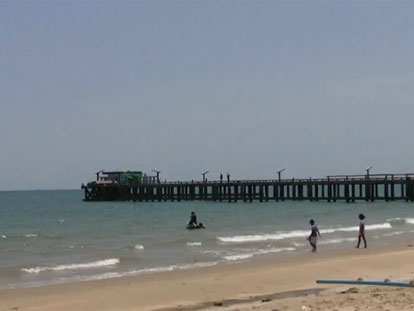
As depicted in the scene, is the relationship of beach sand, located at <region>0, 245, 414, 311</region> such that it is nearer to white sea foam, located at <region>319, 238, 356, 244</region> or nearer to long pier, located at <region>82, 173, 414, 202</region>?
white sea foam, located at <region>319, 238, 356, 244</region>

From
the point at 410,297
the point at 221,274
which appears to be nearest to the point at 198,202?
the point at 221,274

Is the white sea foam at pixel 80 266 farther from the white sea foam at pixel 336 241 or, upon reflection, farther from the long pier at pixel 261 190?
the long pier at pixel 261 190

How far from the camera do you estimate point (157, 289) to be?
1496 cm

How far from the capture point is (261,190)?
2795 inches

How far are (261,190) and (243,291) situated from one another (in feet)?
187

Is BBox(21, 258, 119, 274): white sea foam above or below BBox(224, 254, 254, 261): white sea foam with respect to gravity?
below

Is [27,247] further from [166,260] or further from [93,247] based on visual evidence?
[166,260]

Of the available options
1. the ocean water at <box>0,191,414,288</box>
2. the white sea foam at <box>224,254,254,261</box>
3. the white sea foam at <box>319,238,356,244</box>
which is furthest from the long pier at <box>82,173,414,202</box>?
the white sea foam at <box>224,254,254,261</box>

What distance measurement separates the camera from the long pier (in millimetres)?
62531

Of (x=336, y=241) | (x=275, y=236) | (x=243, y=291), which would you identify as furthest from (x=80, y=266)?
(x=275, y=236)

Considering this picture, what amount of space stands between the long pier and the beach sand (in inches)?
1715

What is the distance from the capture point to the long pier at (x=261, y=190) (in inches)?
2462

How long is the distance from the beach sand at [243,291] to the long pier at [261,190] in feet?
143

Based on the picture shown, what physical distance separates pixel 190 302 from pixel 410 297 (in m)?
4.00
